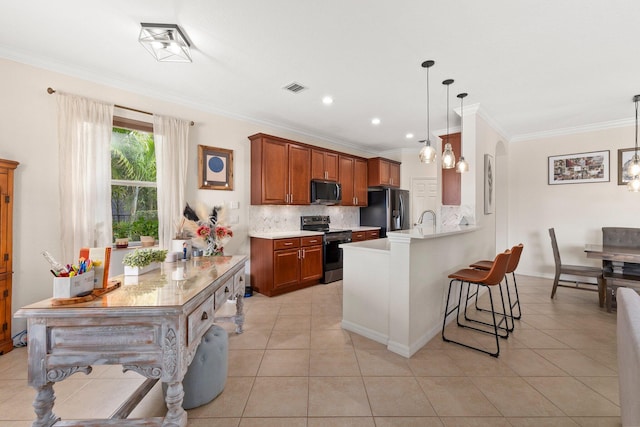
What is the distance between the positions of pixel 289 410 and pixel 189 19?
2.83m

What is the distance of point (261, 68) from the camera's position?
2.64 meters

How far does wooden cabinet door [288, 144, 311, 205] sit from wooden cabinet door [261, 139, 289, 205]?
84 mm

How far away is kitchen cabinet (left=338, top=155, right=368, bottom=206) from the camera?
17.0 feet

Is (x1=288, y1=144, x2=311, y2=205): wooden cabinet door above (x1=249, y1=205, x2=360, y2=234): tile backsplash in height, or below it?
above

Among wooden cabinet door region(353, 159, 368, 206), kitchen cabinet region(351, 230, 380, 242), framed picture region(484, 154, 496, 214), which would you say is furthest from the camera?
wooden cabinet door region(353, 159, 368, 206)

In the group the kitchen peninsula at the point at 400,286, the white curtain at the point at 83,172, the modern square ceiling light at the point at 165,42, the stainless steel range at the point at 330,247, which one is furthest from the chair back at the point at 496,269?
the white curtain at the point at 83,172

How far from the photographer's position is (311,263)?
4.23 m

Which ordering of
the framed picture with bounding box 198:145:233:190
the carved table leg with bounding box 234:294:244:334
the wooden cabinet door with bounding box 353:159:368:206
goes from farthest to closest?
the wooden cabinet door with bounding box 353:159:368:206, the framed picture with bounding box 198:145:233:190, the carved table leg with bounding box 234:294:244:334

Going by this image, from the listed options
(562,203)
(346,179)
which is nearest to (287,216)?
(346,179)

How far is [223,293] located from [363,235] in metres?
3.67

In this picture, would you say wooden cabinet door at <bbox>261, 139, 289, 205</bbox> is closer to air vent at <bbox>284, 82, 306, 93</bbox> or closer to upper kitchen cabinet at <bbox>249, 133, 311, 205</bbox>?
upper kitchen cabinet at <bbox>249, 133, 311, 205</bbox>

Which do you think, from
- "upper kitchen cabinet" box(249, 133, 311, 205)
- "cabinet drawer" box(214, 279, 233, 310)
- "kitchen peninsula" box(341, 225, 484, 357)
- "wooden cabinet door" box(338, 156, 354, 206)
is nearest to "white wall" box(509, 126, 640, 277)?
"kitchen peninsula" box(341, 225, 484, 357)

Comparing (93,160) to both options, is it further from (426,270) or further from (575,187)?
(575,187)

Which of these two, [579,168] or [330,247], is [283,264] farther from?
[579,168]
